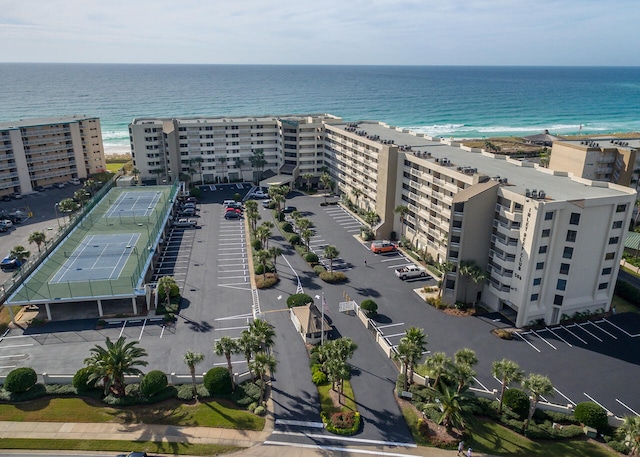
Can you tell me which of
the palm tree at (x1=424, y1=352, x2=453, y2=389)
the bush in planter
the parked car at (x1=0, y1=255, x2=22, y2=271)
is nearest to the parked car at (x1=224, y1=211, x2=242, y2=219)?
the parked car at (x1=0, y1=255, x2=22, y2=271)

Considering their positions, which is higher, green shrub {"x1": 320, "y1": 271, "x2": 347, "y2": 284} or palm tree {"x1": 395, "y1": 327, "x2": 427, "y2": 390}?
palm tree {"x1": 395, "y1": 327, "x2": 427, "y2": 390}

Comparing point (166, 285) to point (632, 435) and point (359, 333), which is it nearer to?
point (359, 333)

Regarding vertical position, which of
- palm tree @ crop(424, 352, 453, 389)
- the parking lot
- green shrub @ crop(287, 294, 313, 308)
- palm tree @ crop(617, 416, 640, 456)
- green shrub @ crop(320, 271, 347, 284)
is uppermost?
palm tree @ crop(424, 352, 453, 389)

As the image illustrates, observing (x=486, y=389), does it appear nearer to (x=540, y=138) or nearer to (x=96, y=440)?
(x=96, y=440)

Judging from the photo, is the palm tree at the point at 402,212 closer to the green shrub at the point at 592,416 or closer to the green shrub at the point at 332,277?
the green shrub at the point at 332,277


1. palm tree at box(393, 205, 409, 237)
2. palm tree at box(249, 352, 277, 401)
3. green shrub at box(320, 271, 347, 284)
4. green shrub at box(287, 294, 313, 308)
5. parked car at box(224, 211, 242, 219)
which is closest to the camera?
palm tree at box(249, 352, 277, 401)

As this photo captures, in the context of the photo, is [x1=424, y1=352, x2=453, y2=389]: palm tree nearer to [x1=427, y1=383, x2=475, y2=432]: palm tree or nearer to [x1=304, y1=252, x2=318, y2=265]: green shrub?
[x1=427, y1=383, x2=475, y2=432]: palm tree
